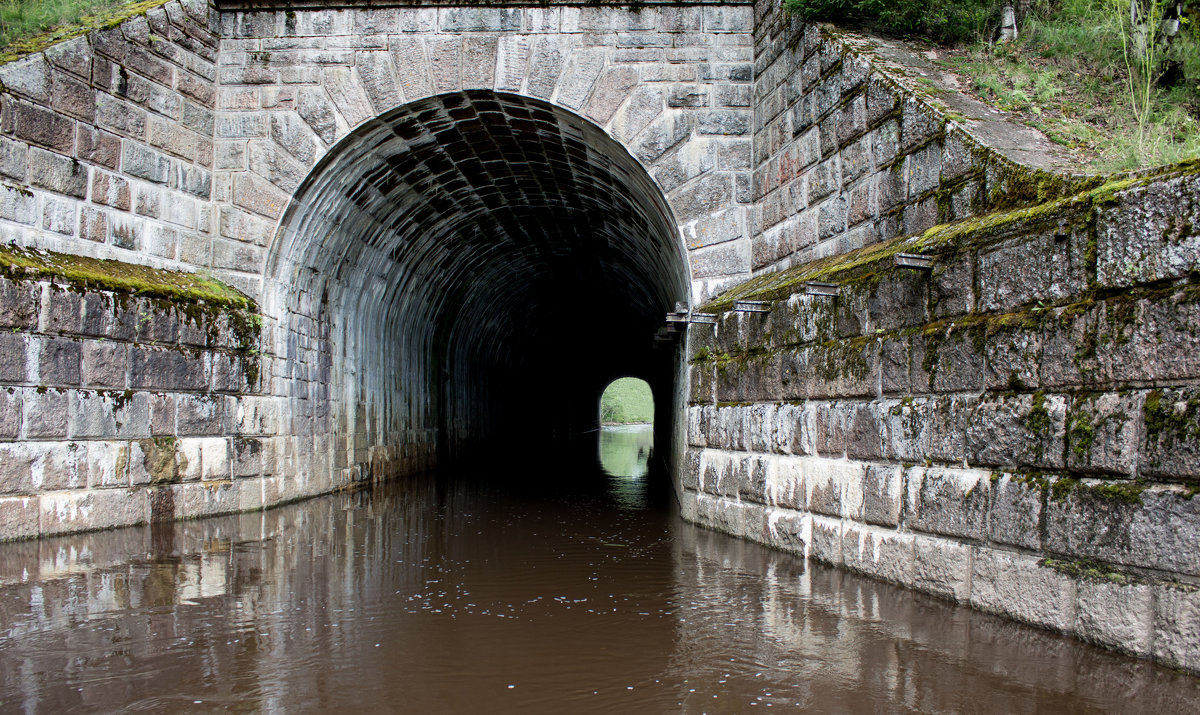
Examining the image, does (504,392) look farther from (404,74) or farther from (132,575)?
(132,575)

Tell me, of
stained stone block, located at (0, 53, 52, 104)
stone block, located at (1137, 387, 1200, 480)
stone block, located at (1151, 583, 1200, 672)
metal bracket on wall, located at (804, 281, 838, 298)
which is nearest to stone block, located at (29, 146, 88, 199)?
stained stone block, located at (0, 53, 52, 104)

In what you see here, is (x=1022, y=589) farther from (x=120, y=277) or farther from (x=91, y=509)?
(x=120, y=277)

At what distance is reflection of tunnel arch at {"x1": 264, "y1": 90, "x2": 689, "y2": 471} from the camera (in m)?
10.6

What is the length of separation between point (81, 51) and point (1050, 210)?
8.98 m

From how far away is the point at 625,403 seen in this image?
70.6 meters

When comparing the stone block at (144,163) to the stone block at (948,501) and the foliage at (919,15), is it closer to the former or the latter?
the foliage at (919,15)

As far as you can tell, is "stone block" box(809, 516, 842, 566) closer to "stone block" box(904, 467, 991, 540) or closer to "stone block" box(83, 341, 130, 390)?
"stone block" box(904, 467, 991, 540)

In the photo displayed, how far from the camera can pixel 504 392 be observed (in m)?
26.1

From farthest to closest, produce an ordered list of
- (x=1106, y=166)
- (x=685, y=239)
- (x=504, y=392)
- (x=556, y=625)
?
1. (x=504, y=392)
2. (x=685, y=239)
3. (x=1106, y=166)
4. (x=556, y=625)

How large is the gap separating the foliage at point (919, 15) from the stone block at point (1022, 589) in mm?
5531

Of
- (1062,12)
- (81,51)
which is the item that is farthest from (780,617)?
(81,51)

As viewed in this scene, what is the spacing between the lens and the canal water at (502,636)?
376 centimetres

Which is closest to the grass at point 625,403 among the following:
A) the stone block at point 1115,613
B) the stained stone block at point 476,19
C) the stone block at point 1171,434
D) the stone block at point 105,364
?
the stained stone block at point 476,19

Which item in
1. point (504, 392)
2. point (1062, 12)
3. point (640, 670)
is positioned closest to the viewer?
point (640, 670)
